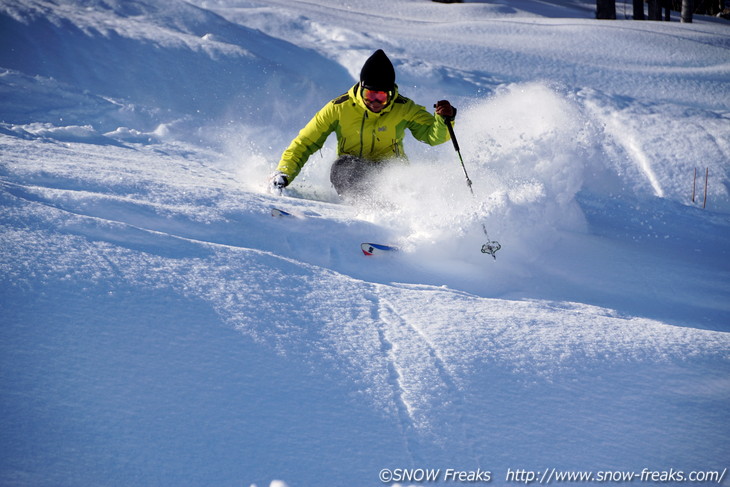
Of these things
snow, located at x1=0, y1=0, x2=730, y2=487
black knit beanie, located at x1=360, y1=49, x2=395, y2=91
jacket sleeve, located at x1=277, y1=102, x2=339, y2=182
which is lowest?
snow, located at x1=0, y1=0, x2=730, y2=487

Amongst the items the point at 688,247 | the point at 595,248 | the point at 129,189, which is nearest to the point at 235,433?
the point at 129,189

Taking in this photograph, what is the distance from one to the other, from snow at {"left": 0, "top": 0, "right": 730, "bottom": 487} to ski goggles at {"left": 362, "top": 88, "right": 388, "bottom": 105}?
61 centimetres

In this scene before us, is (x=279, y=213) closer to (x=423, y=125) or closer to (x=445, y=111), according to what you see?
(x=445, y=111)

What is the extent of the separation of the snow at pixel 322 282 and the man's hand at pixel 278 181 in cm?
17

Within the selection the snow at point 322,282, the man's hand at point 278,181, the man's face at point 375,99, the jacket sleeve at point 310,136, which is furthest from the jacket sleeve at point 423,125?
the man's hand at point 278,181

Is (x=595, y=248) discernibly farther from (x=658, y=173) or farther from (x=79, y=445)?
(x=79, y=445)

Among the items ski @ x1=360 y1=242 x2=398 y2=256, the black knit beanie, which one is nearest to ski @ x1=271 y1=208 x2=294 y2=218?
ski @ x1=360 y1=242 x2=398 y2=256

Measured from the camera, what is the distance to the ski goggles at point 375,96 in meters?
4.16

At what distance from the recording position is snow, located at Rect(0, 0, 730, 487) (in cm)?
178

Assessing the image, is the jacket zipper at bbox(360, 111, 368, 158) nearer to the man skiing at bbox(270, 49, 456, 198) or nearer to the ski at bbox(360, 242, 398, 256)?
the man skiing at bbox(270, 49, 456, 198)

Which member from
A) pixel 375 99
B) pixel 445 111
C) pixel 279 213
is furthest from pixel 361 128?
pixel 279 213

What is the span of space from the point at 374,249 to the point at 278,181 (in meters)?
1.29

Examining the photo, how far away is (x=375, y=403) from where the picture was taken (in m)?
1.95

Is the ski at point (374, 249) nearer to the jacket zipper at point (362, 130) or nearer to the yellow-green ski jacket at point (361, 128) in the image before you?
the yellow-green ski jacket at point (361, 128)
